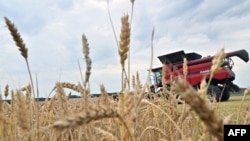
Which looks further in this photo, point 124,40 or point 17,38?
point 17,38

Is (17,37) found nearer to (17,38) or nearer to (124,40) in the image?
(17,38)

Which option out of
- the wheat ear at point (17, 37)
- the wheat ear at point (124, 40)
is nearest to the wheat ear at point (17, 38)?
the wheat ear at point (17, 37)

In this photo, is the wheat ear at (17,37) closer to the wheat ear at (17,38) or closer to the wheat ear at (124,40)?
the wheat ear at (17,38)

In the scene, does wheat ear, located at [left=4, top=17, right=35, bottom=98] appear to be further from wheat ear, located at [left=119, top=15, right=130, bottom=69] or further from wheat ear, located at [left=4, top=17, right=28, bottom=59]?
wheat ear, located at [left=119, top=15, right=130, bottom=69]

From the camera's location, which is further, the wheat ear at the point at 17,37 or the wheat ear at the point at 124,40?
the wheat ear at the point at 17,37

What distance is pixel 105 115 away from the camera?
533 mm

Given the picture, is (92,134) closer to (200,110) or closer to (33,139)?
(33,139)

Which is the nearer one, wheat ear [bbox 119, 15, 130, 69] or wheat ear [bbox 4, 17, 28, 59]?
wheat ear [bbox 119, 15, 130, 69]

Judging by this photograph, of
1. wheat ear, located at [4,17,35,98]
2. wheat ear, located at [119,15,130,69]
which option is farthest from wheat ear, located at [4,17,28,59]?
wheat ear, located at [119,15,130,69]

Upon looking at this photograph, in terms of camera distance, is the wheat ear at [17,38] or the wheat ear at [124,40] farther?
the wheat ear at [17,38]

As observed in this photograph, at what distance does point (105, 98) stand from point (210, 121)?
0.47m

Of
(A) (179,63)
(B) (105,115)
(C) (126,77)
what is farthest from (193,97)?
(A) (179,63)

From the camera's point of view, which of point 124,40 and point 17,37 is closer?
point 124,40

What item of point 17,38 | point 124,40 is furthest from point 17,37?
point 124,40
